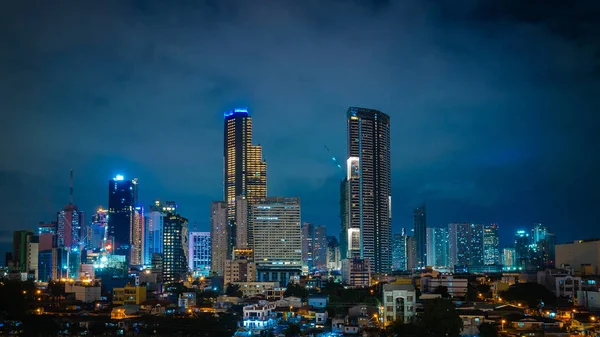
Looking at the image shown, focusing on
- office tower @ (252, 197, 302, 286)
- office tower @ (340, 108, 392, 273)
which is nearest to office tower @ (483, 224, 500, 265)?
office tower @ (340, 108, 392, 273)

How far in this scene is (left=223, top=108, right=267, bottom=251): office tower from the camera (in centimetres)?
5931

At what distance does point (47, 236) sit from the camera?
164ft

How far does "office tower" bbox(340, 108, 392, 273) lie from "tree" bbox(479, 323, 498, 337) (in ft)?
90.2

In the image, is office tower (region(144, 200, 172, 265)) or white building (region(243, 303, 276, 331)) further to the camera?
office tower (region(144, 200, 172, 265))

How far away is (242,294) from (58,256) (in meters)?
18.4

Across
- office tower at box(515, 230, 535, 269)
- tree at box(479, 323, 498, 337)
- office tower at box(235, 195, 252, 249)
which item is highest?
office tower at box(235, 195, 252, 249)

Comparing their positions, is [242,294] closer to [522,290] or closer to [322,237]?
[522,290]

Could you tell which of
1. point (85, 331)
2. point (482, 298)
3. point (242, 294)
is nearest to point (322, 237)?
point (242, 294)

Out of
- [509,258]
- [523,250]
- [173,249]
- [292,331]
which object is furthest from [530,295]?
[173,249]

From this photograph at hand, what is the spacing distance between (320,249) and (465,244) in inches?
598

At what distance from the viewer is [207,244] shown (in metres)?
60.2

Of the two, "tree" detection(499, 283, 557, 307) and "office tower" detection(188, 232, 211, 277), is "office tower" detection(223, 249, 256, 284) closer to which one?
"tree" detection(499, 283, 557, 307)

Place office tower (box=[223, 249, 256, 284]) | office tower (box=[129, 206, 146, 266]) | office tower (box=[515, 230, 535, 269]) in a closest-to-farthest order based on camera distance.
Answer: office tower (box=[223, 249, 256, 284]), office tower (box=[515, 230, 535, 269]), office tower (box=[129, 206, 146, 266])

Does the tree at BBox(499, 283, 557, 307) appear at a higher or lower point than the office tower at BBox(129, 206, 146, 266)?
lower
